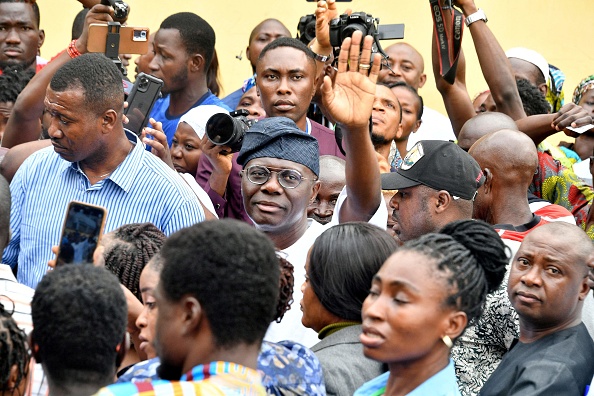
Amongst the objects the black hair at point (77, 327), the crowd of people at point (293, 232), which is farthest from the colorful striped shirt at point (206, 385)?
the black hair at point (77, 327)

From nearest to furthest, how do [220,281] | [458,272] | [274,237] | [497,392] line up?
1. [220,281]
2. [458,272]
3. [497,392]
4. [274,237]

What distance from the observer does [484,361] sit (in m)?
3.55

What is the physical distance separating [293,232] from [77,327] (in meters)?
1.76

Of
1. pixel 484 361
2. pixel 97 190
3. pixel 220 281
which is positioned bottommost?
pixel 484 361

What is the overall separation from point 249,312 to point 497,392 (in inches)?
48.2

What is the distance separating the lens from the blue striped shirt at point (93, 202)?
396cm

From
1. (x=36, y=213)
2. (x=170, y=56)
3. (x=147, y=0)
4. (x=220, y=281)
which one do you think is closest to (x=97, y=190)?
(x=36, y=213)

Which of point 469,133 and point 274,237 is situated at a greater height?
point 469,133

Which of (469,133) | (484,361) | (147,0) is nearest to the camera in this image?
(484,361)

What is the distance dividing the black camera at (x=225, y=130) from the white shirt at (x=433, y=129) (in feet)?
7.04

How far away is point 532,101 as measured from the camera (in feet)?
20.1

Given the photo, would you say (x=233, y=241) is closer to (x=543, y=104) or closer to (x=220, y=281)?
(x=220, y=281)

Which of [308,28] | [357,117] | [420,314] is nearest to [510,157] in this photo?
[357,117]

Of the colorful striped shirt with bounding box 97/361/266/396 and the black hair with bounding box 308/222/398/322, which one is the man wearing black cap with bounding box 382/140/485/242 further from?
the colorful striped shirt with bounding box 97/361/266/396
